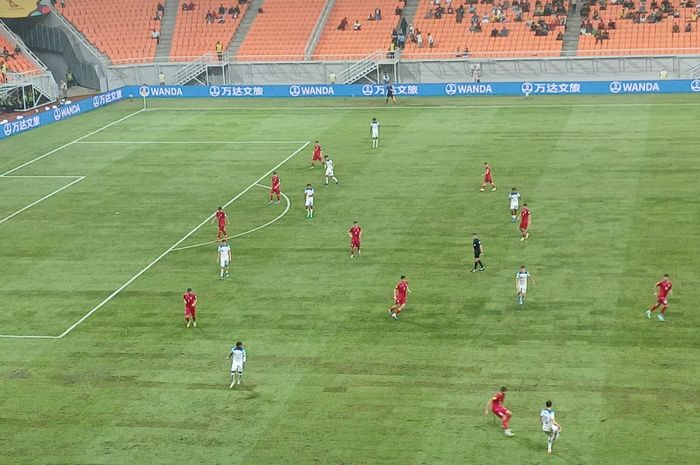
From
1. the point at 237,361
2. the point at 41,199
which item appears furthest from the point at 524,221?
the point at 41,199

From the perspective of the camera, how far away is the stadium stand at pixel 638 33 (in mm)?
79625

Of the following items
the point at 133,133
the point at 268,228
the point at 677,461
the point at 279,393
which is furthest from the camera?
the point at 133,133

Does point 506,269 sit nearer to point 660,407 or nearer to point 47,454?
point 660,407

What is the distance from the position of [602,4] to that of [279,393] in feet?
203

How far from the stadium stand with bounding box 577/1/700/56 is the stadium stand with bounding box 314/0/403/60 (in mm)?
15198

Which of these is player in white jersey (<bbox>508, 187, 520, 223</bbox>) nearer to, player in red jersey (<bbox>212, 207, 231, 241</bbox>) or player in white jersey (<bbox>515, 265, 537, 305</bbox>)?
player in white jersey (<bbox>515, 265, 537, 305</bbox>)

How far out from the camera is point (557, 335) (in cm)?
3419

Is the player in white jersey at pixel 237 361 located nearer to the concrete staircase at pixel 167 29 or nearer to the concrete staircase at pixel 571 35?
the concrete staircase at pixel 571 35

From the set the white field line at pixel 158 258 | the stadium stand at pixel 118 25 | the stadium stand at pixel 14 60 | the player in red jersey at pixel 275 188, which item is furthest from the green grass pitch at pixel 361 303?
the stadium stand at pixel 118 25

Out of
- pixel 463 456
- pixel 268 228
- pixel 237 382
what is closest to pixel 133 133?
pixel 268 228

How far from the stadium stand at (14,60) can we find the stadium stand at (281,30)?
1571 cm

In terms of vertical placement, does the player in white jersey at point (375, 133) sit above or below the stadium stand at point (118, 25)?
below

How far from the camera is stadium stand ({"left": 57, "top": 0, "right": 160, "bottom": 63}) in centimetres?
9038

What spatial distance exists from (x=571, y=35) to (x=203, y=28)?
96.3 feet
